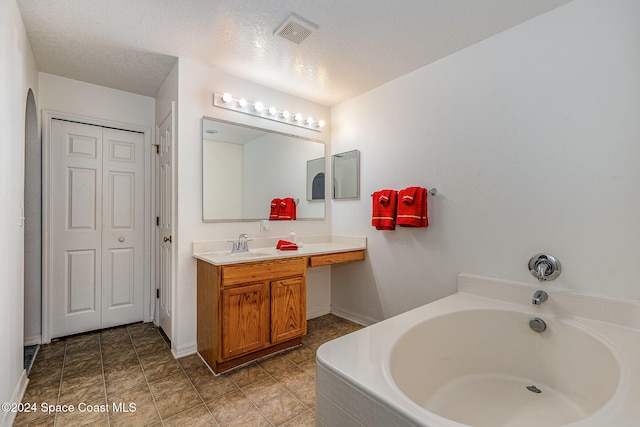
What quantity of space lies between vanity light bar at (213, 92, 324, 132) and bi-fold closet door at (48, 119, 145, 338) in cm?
114

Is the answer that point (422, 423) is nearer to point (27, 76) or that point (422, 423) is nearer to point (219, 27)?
point (219, 27)

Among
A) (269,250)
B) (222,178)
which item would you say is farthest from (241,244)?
(222,178)

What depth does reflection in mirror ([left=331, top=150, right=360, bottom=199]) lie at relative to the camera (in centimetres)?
301

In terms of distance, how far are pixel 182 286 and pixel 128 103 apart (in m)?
1.96

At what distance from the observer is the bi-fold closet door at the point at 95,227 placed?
2.61 meters

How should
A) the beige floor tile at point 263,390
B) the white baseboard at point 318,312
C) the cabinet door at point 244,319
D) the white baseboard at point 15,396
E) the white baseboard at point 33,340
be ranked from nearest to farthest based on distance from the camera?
1. the white baseboard at point 15,396
2. the beige floor tile at point 263,390
3. the cabinet door at point 244,319
4. the white baseboard at point 33,340
5. the white baseboard at point 318,312

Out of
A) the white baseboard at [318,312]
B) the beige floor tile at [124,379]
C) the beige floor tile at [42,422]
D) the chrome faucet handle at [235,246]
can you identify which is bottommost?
the beige floor tile at [124,379]

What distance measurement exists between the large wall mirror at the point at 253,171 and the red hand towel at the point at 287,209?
5cm

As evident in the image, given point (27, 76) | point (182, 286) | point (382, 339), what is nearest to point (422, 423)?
point (382, 339)

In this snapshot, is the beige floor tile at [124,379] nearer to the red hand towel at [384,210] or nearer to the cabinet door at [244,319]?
the cabinet door at [244,319]

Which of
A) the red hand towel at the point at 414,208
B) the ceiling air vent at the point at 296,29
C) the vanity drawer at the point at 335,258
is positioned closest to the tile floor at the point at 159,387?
the vanity drawer at the point at 335,258

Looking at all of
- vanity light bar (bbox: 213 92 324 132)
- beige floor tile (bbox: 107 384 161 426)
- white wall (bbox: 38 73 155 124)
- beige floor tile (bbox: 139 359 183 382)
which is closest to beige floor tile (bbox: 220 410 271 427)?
beige floor tile (bbox: 107 384 161 426)

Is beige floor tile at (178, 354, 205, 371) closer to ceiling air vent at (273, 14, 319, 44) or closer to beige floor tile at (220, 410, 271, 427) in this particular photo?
beige floor tile at (220, 410, 271, 427)

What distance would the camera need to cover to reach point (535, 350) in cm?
166
